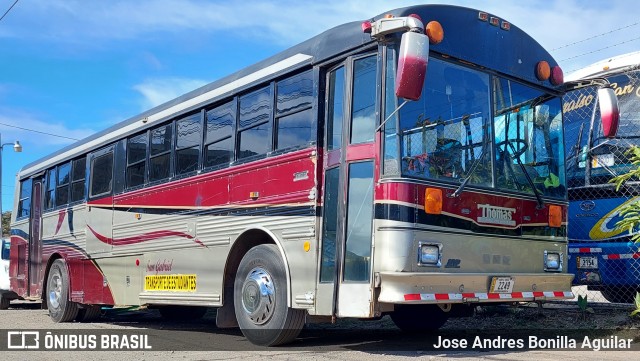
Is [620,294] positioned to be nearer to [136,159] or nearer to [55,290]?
[136,159]

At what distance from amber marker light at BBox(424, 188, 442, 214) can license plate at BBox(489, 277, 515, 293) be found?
3.18ft

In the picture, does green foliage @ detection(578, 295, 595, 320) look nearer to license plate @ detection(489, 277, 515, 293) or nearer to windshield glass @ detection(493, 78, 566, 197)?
windshield glass @ detection(493, 78, 566, 197)

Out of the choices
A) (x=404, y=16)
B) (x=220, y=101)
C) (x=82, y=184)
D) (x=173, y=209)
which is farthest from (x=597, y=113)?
(x=82, y=184)

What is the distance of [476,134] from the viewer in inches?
263

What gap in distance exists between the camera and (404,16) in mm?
6215

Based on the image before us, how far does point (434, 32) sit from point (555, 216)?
2.50m

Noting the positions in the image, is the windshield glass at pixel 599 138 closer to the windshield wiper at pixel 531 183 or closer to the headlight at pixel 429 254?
the windshield wiper at pixel 531 183

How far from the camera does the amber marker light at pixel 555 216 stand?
286 inches

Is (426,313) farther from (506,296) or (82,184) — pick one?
(82,184)

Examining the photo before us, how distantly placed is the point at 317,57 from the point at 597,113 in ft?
16.0

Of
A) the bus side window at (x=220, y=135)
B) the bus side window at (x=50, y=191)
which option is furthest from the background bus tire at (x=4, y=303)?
the bus side window at (x=220, y=135)

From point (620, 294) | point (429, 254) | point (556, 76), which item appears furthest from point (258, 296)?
point (620, 294)

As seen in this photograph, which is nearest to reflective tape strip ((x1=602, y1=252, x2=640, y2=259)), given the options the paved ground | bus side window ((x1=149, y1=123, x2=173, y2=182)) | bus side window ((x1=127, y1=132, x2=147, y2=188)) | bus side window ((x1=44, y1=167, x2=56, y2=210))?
the paved ground

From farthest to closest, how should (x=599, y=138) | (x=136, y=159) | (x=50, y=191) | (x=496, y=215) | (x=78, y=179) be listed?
(x=50, y=191) → (x=78, y=179) → (x=136, y=159) → (x=599, y=138) → (x=496, y=215)
